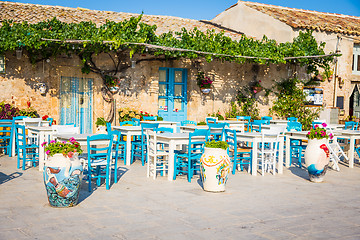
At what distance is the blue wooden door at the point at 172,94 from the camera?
14102mm

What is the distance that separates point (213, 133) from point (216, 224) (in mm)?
4474

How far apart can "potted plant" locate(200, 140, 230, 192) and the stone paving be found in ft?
0.61

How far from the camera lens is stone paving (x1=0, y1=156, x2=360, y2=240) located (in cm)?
428

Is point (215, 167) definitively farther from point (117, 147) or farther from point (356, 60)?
point (356, 60)

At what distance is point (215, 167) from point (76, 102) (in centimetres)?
758

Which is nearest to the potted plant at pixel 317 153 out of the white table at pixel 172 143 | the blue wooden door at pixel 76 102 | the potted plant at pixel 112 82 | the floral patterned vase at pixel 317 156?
the floral patterned vase at pixel 317 156

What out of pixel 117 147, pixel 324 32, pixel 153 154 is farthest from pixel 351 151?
pixel 324 32

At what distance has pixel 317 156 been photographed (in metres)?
7.15

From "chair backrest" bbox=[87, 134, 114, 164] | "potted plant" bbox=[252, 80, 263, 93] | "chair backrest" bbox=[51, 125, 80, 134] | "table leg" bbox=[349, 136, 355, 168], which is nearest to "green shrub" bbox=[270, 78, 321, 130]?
"potted plant" bbox=[252, 80, 263, 93]

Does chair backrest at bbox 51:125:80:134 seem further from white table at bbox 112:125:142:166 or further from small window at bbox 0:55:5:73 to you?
small window at bbox 0:55:5:73

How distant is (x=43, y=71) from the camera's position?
12.2 metres

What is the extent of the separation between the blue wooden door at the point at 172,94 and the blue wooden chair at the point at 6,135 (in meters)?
5.12

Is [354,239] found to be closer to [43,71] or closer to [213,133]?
[213,133]

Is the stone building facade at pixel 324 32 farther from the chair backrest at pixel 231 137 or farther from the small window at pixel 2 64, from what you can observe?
the small window at pixel 2 64
